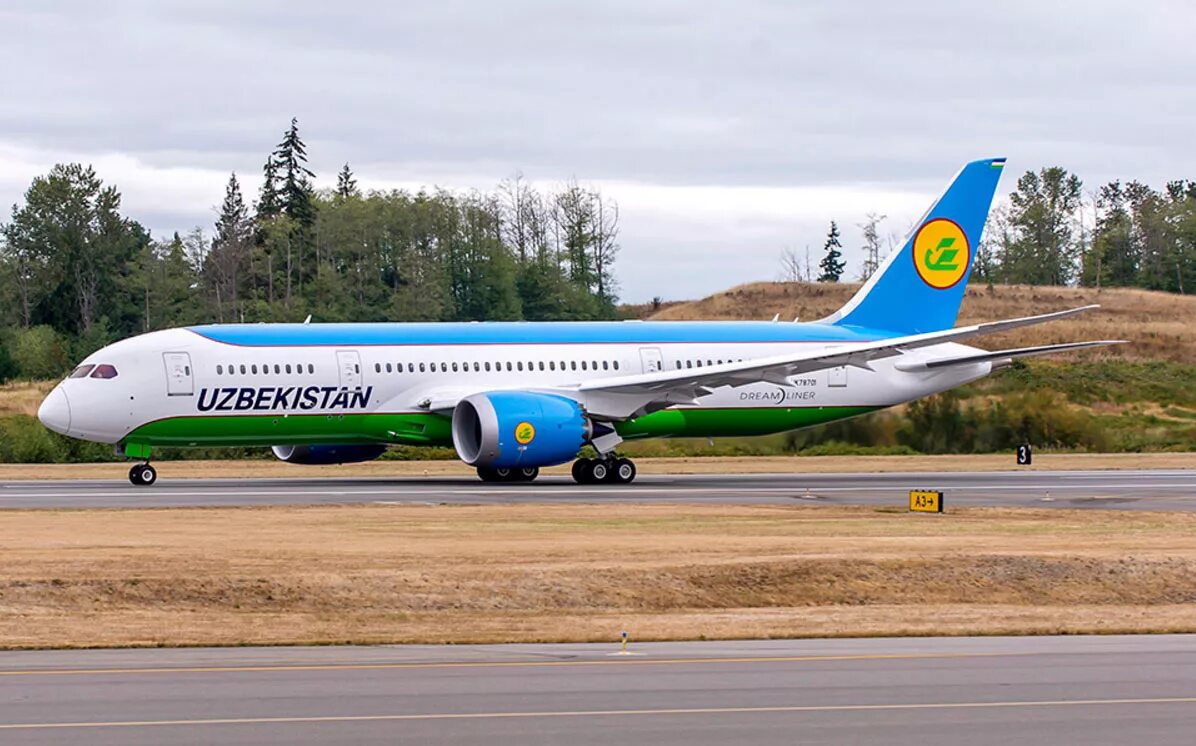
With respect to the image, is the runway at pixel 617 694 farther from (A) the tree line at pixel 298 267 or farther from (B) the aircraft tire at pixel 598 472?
(A) the tree line at pixel 298 267

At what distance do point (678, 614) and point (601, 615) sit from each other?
2.99ft

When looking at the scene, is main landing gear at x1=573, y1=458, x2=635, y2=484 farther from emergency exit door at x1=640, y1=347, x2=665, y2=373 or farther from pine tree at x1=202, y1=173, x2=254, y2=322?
pine tree at x1=202, y1=173, x2=254, y2=322

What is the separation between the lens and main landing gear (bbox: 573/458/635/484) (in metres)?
42.6

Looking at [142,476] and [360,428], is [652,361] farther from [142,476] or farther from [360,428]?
[142,476]

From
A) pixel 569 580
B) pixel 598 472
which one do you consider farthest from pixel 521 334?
pixel 569 580

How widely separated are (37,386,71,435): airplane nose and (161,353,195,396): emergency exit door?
7.35 feet

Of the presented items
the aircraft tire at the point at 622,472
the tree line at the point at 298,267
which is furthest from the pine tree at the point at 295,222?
the aircraft tire at the point at 622,472

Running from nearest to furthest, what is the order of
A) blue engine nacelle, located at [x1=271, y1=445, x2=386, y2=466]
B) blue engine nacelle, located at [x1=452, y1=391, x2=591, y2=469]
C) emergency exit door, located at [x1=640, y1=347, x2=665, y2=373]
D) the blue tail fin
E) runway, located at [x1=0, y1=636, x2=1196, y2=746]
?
runway, located at [x1=0, y1=636, x2=1196, y2=746] < blue engine nacelle, located at [x1=452, y1=391, x2=591, y2=469] < blue engine nacelle, located at [x1=271, y1=445, x2=386, y2=466] < emergency exit door, located at [x1=640, y1=347, x2=665, y2=373] < the blue tail fin

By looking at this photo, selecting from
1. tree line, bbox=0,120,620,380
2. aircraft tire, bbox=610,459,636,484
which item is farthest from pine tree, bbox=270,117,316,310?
aircraft tire, bbox=610,459,636,484

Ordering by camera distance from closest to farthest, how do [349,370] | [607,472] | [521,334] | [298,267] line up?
[349,370]
[607,472]
[521,334]
[298,267]

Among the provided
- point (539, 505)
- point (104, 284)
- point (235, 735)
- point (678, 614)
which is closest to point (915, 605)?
point (678, 614)

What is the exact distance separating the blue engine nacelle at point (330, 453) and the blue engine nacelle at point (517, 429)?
3344 mm

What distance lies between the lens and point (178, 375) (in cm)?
4056

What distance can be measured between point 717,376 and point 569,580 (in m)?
20.6
